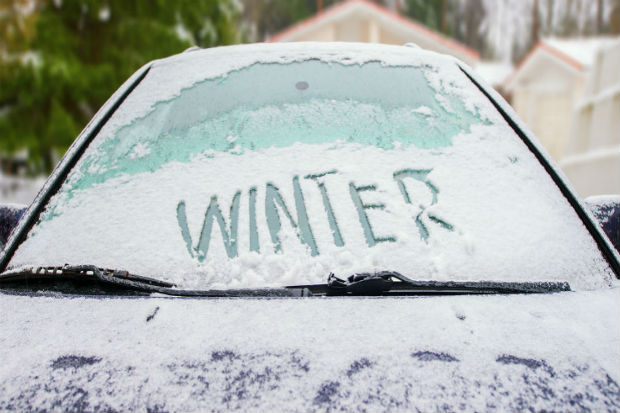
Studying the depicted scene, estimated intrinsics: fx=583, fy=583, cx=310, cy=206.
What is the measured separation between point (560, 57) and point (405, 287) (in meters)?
24.1

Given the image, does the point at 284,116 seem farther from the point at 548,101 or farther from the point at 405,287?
the point at 548,101

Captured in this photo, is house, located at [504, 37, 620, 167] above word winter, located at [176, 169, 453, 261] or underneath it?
underneath

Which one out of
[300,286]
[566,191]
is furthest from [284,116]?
[566,191]

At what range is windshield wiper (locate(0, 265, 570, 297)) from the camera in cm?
112

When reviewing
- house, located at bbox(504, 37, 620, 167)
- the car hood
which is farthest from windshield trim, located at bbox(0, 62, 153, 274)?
house, located at bbox(504, 37, 620, 167)

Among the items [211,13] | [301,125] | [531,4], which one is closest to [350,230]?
[301,125]

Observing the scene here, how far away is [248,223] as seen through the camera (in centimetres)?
125

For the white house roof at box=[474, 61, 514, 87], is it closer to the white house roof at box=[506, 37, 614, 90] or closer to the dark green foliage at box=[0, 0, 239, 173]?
the white house roof at box=[506, 37, 614, 90]

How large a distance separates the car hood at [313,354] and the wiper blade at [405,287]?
0.04m

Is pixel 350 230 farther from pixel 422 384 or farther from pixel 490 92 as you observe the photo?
pixel 490 92

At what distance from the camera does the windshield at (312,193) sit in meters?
1.20

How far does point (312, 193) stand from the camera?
51.1 inches

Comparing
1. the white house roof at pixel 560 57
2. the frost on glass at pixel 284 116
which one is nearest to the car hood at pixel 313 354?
the frost on glass at pixel 284 116

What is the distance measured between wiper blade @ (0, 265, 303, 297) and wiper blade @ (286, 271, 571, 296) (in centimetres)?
7
